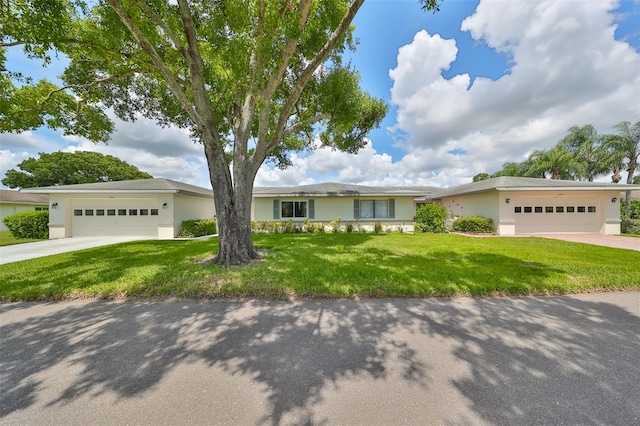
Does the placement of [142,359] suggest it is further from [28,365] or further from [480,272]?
[480,272]

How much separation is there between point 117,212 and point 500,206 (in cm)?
2084

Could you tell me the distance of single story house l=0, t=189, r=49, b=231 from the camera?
18.4 metres

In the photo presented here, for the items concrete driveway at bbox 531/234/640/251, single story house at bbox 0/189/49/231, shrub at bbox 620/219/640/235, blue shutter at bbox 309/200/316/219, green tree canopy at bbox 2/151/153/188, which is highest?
green tree canopy at bbox 2/151/153/188

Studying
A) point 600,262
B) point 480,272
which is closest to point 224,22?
point 480,272

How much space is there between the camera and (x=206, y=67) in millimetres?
7859

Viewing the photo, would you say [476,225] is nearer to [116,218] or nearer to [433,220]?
[433,220]

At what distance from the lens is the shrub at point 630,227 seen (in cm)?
1323

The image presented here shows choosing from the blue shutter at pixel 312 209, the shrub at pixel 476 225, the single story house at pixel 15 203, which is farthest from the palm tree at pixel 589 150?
the single story house at pixel 15 203

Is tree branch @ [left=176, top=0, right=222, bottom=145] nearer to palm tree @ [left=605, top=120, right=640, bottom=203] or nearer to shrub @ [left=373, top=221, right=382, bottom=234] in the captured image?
shrub @ [left=373, top=221, right=382, bottom=234]

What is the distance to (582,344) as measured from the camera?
9.46 feet

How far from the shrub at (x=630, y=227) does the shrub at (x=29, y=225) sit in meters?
31.6

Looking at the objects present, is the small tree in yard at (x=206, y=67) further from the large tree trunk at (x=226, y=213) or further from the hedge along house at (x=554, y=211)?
the hedge along house at (x=554, y=211)

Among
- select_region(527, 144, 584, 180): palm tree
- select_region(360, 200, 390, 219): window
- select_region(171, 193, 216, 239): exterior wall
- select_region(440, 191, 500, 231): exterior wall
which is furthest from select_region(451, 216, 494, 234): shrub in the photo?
select_region(171, 193, 216, 239): exterior wall

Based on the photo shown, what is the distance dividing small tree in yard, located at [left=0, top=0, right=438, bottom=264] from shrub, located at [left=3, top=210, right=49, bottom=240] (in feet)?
25.0
